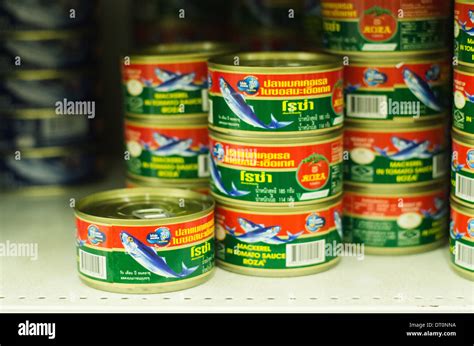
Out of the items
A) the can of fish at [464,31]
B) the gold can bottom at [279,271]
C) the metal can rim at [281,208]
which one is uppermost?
the can of fish at [464,31]

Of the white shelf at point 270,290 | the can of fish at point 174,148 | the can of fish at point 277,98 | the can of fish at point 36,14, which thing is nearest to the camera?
the white shelf at point 270,290

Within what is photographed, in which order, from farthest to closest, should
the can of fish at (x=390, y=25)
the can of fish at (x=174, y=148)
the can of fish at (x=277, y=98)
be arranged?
the can of fish at (x=174, y=148) → the can of fish at (x=390, y=25) → the can of fish at (x=277, y=98)

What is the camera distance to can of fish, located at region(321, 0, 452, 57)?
1753 mm

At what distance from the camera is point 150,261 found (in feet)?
5.26

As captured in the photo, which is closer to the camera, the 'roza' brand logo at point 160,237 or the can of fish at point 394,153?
the 'roza' brand logo at point 160,237

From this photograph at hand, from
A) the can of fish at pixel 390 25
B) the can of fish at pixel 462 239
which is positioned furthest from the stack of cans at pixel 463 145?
the can of fish at pixel 390 25

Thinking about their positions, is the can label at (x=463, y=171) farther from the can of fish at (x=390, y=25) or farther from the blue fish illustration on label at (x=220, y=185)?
the blue fish illustration on label at (x=220, y=185)

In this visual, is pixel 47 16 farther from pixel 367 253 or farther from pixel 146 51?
pixel 367 253

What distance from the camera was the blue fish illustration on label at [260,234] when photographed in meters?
1.70

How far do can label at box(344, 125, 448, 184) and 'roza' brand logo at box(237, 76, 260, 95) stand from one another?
0.26 meters

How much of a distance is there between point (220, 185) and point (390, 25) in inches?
16.5

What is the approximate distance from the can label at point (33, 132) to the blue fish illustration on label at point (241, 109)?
70 centimetres

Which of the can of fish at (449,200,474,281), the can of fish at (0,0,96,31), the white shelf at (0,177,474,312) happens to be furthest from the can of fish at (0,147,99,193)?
the can of fish at (449,200,474,281)
